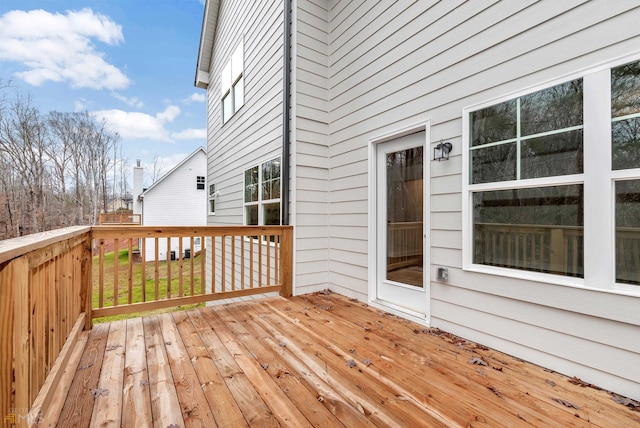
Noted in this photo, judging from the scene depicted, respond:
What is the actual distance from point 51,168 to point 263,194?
14.9 m

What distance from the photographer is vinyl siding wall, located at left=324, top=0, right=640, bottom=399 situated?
1.79m

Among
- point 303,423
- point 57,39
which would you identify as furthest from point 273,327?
point 57,39

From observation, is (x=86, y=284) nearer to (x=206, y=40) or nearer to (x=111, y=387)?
(x=111, y=387)

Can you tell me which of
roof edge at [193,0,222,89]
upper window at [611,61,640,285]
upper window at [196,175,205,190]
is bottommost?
upper window at [611,61,640,285]

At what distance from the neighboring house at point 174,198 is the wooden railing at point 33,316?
1323 centimetres

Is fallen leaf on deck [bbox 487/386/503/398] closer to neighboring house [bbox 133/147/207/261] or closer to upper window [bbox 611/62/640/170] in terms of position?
upper window [bbox 611/62/640/170]

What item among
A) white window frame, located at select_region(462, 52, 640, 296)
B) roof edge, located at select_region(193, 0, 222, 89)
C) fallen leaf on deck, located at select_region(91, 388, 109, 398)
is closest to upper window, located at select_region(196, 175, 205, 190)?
roof edge, located at select_region(193, 0, 222, 89)

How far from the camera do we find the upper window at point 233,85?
599 cm

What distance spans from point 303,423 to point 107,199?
21679 millimetres

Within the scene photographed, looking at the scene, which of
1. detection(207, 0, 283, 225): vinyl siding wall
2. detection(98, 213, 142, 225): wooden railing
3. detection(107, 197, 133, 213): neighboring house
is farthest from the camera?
detection(107, 197, 133, 213): neighboring house

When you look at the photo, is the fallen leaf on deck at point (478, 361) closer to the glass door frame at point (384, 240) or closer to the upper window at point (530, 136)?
the glass door frame at point (384, 240)

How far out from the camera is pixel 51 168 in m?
13.6

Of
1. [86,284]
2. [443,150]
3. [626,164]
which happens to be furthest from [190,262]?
[626,164]

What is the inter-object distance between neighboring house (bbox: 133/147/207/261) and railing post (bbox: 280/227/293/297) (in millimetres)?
12198
